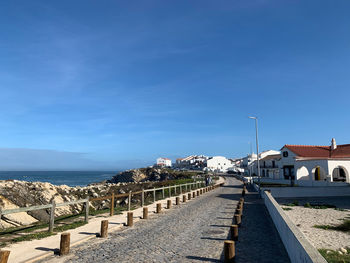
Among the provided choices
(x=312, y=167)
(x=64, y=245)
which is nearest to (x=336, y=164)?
(x=312, y=167)

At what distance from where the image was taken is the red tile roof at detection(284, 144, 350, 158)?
38684 millimetres

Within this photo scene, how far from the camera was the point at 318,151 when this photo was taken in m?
41.9

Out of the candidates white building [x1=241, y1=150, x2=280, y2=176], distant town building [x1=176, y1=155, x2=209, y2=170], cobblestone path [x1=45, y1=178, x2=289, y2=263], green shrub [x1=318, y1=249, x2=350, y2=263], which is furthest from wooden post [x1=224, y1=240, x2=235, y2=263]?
distant town building [x1=176, y1=155, x2=209, y2=170]

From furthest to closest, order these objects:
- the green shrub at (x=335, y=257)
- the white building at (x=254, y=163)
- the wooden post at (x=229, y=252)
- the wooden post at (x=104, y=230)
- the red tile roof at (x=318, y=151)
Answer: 1. the white building at (x=254, y=163)
2. the red tile roof at (x=318, y=151)
3. the wooden post at (x=104, y=230)
4. the green shrub at (x=335, y=257)
5. the wooden post at (x=229, y=252)

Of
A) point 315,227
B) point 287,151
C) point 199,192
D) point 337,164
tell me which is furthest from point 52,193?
point 287,151

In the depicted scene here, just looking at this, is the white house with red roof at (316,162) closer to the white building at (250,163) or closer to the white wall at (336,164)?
the white wall at (336,164)

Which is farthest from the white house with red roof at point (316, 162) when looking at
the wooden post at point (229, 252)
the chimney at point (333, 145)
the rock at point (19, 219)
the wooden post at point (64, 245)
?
the wooden post at point (64, 245)

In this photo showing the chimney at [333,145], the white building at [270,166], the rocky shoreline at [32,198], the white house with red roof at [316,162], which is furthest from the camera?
the white building at [270,166]

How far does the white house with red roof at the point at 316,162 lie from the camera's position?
1228 inches

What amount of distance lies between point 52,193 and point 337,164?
108 ft

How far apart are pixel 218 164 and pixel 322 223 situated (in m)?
135

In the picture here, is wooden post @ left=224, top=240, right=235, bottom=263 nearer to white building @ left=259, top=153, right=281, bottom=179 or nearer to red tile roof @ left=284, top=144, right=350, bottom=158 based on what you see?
red tile roof @ left=284, top=144, right=350, bottom=158

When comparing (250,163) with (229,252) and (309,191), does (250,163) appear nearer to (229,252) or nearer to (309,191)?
(309,191)

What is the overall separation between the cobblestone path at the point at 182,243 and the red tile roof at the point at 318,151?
98.0 feet
